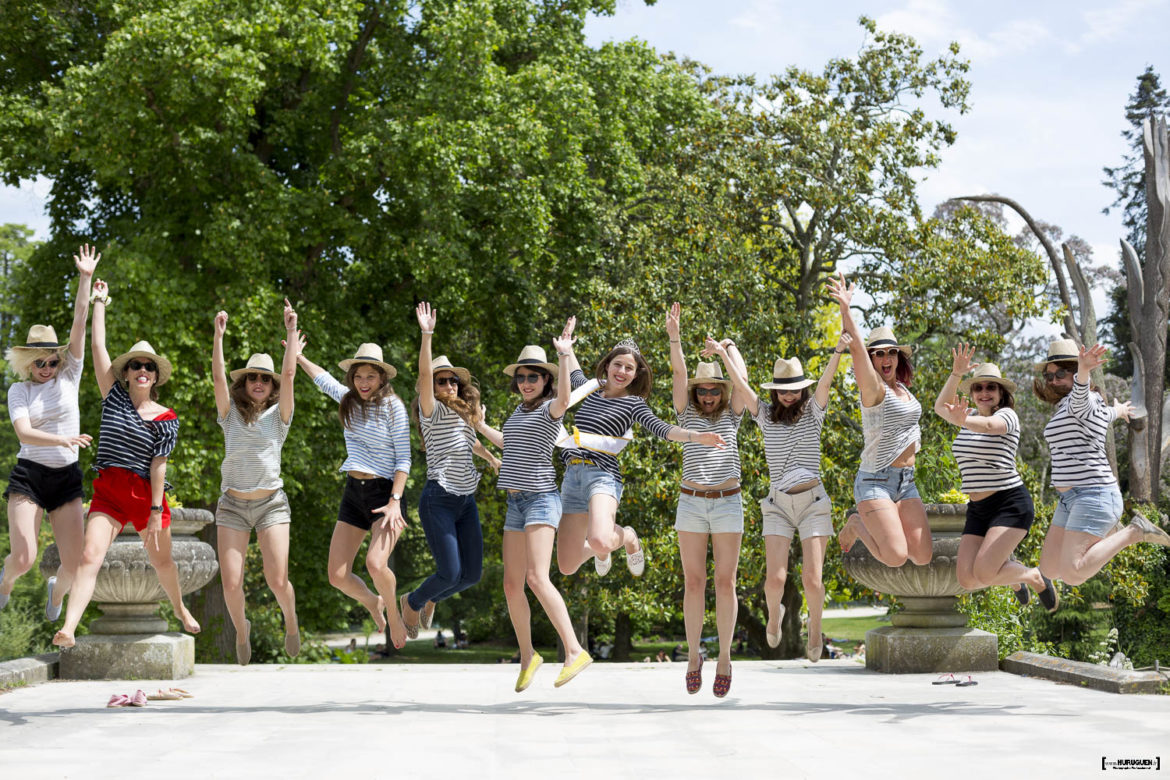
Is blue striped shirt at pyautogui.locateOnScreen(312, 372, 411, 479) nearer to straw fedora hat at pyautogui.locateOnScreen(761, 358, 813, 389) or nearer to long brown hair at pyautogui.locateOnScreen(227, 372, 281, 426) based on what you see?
long brown hair at pyautogui.locateOnScreen(227, 372, 281, 426)

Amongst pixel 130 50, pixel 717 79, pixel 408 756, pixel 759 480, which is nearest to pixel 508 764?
pixel 408 756

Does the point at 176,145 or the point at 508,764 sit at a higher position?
the point at 176,145

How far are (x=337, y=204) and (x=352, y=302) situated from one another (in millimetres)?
1743

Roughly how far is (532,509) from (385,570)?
1.39 m

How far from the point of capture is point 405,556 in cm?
4384

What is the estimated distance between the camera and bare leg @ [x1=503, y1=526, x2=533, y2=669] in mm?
8531

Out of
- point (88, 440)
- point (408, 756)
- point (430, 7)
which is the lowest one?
point (408, 756)

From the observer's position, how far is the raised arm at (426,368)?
846 centimetres

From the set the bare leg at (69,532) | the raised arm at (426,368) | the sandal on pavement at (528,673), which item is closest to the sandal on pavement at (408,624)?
the sandal on pavement at (528,673)

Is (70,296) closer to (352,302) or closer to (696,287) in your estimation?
(352,302)

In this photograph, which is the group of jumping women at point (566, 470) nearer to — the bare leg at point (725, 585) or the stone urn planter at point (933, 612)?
the bare leg at point (725, 585)

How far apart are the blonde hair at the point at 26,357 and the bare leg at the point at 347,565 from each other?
243 cm

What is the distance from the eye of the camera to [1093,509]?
796cm

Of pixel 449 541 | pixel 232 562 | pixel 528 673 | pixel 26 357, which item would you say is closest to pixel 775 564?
pixel 528 673
